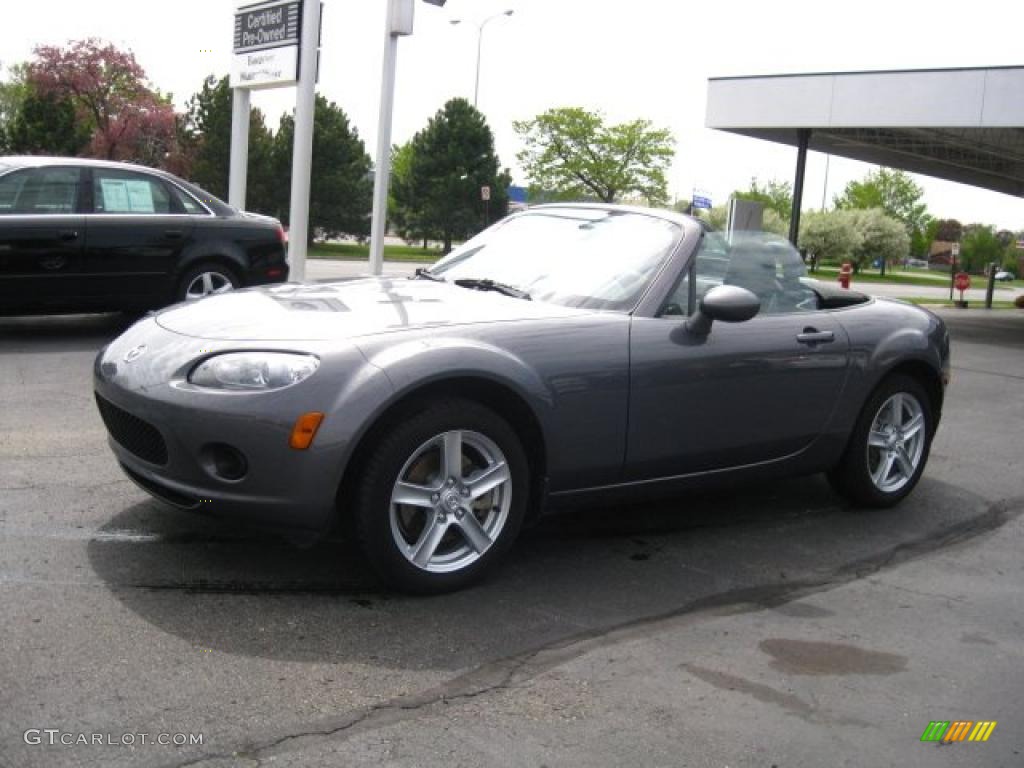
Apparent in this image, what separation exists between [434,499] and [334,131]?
39995 millimetres

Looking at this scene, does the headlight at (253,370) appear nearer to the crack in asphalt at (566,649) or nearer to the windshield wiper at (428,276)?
the crack in asphalt at (566,649)

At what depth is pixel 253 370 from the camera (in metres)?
3.57

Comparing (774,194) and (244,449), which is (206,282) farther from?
(774,194)

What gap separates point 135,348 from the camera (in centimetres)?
398

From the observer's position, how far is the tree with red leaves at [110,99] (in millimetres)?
45688

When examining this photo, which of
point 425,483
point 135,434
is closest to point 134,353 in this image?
point 135,434

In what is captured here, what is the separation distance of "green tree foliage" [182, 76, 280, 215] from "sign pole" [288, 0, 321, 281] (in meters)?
25.0

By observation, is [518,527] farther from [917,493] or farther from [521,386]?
[917,493]

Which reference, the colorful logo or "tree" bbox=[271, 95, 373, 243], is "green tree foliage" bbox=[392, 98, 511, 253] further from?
the colorful logo

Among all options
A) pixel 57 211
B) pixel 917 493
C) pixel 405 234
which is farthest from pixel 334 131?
pixel 917 493

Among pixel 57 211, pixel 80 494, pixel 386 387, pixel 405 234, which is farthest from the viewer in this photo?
pixel 405 234

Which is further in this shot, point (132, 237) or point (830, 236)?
point (830, 236)

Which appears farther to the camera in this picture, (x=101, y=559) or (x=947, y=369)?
(x=947, y=369)

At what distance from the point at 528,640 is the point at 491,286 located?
5.46ft
